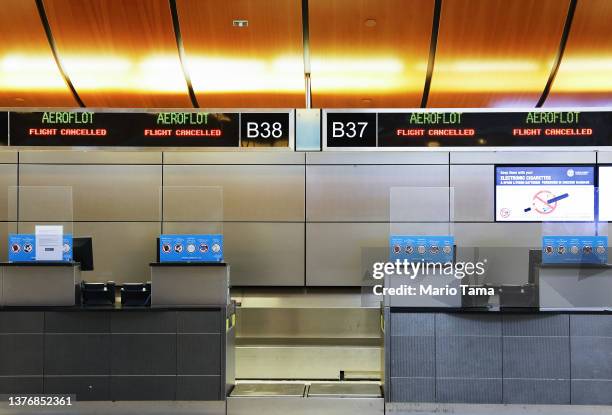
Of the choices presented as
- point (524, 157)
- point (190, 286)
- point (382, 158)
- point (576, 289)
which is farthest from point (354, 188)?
point (576, 289)

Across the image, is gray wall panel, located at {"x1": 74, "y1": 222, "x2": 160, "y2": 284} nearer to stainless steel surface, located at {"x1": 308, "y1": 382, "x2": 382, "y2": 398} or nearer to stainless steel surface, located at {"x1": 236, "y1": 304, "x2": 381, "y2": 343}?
stainless steel surface, located at {"x1": 236, "y1": 304, "x2": 381, "y2": 343}

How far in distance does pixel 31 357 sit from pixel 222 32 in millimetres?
3362

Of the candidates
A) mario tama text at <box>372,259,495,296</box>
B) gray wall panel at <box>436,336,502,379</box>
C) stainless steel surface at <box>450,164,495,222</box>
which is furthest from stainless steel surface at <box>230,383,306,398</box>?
stainless steel surface at <box>450,164,495,222</box>

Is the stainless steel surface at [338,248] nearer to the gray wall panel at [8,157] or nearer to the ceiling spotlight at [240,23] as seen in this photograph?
the ceiling spotlight at [240,23]

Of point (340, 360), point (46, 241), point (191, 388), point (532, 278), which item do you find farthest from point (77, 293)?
point (532, 278)

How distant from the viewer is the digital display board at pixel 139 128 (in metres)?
5.22

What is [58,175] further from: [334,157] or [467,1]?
[467,1]

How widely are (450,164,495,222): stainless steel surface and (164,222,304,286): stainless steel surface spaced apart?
2.02 m

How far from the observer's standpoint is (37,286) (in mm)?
5547

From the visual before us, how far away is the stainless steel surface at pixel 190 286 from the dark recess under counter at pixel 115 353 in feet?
0.47

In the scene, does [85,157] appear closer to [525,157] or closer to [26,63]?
[26,63]

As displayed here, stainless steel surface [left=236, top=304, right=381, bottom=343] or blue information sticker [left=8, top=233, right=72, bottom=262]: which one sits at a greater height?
blue information sticker [left=8, top=233, right=72, bottom=262]

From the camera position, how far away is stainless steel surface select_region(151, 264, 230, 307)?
5535 millimetres

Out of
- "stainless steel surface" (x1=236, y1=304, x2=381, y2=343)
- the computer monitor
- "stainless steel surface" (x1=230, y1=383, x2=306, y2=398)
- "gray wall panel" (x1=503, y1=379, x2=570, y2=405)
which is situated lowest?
"stainless steel surface" (x1=230, y1=383, x2=306, y2=398)
